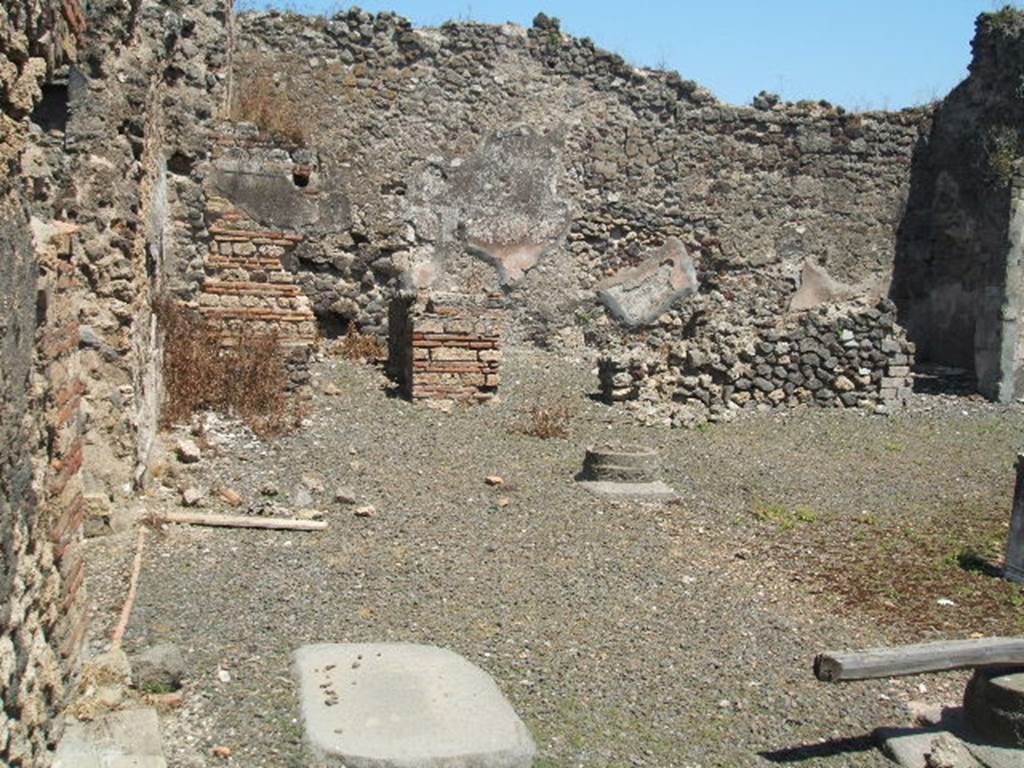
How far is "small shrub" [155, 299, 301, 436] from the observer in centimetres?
790

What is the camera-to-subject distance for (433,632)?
465 cm

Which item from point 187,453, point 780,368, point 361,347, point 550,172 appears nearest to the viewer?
point 187,453

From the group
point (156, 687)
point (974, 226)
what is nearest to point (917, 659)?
point (156, 687)

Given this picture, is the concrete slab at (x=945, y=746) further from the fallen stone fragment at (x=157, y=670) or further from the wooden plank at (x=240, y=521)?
the wooden plank at (x=240, y=521)

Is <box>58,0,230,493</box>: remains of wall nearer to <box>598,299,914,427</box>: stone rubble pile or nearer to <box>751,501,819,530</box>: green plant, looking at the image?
<box>751,501,819,530</box>: green plant

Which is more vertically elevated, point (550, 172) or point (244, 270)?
point (550, 172)

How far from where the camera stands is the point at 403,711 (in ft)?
12.3

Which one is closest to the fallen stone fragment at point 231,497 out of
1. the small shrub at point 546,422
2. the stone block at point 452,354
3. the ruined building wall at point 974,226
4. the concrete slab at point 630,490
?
the concrete slab at point 630,490

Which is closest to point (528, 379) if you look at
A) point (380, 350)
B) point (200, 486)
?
point (380, 350)

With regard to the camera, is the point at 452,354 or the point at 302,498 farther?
the point at 452,354

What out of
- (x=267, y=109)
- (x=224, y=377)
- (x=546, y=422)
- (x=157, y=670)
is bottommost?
(x=157, y=670)

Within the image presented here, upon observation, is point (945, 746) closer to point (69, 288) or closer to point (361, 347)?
point (69, 288)

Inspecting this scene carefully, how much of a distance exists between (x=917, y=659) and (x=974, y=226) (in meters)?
11.2

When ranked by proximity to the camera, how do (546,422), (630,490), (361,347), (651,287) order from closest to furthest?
(630,490)
(546,422)
(361,347)
(651,287)
